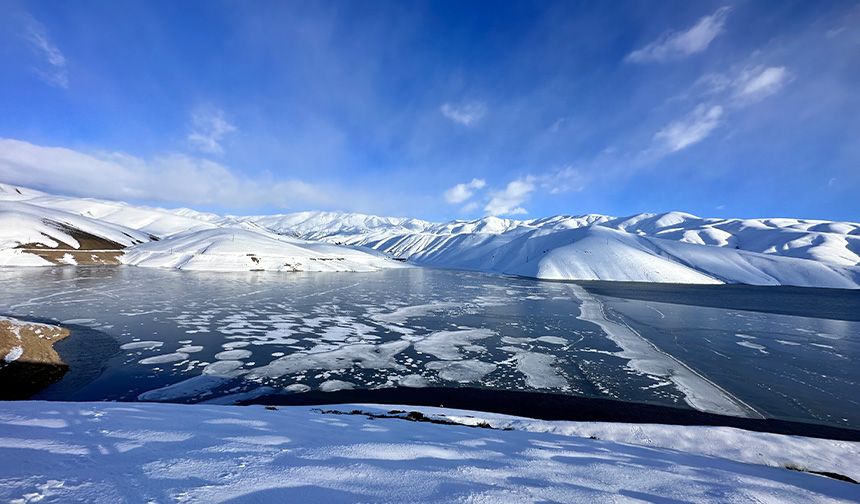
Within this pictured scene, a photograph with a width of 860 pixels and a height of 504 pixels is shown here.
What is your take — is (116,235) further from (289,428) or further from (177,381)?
(289,428)

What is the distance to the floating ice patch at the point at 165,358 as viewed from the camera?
12133 mm

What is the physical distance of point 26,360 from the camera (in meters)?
11.0

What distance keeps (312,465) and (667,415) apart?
1023 cm

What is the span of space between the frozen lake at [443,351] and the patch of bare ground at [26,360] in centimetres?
51

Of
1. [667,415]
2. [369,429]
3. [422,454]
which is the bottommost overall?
[667,415]

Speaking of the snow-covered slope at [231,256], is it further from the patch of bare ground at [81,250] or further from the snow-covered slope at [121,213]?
the snow-covered slope at [121,213]

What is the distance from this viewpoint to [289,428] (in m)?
5.08

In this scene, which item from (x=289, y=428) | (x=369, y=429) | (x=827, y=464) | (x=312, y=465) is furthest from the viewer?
(x=827, y=464)

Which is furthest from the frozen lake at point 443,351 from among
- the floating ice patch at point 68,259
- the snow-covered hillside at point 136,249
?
the floating ice patch at point 68,259

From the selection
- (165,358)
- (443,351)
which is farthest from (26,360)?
(443,351)

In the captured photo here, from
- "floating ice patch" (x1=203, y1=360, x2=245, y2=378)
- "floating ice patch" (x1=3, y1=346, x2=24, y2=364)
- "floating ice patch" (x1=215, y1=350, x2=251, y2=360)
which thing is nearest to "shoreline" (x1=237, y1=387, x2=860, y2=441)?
"floating ice patch" (x1=203, y1=360, x2=245, y2=378)

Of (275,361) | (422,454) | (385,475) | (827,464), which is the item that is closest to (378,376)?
(275,361)

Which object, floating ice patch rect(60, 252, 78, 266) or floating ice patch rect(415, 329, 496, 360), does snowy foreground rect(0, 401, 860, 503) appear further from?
floating ice patch rect(60, 252, 78, 266)

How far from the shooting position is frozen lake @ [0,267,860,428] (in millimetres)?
10781
